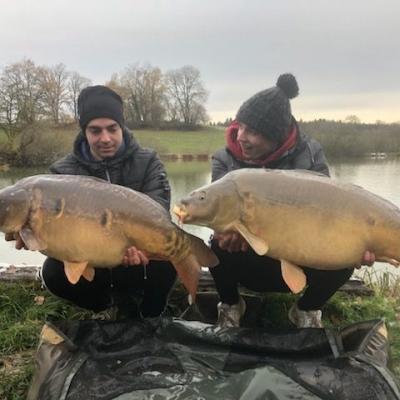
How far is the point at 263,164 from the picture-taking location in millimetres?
1918

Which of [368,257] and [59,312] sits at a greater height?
[368,257]

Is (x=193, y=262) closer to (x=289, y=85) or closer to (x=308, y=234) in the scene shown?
(x=308, y=234)

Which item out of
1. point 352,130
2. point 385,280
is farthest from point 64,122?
point 385,280

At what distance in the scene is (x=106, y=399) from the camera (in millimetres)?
1287

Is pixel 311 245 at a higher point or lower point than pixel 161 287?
higher

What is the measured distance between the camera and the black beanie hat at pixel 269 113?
1.86 metres

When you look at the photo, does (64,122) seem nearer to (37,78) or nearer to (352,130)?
(37,78)

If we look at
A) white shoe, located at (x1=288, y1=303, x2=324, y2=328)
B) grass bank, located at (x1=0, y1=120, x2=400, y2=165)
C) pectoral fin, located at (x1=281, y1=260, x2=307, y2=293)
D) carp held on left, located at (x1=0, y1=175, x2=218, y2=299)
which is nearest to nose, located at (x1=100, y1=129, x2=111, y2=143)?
carp held on left, located at (x1=0, y1=175, x2=218, y2=299)

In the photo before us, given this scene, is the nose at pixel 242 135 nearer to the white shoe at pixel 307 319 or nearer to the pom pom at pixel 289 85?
the pom pom at pixel 289 85

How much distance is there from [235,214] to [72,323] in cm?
61

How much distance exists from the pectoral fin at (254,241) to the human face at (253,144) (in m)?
0.50

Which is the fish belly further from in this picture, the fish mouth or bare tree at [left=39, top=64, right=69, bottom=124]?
bare tree at [left=39, top=64, right=69, bottom=124]

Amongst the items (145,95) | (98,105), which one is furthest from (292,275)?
(145,95)

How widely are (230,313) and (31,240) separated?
0.81 meters
